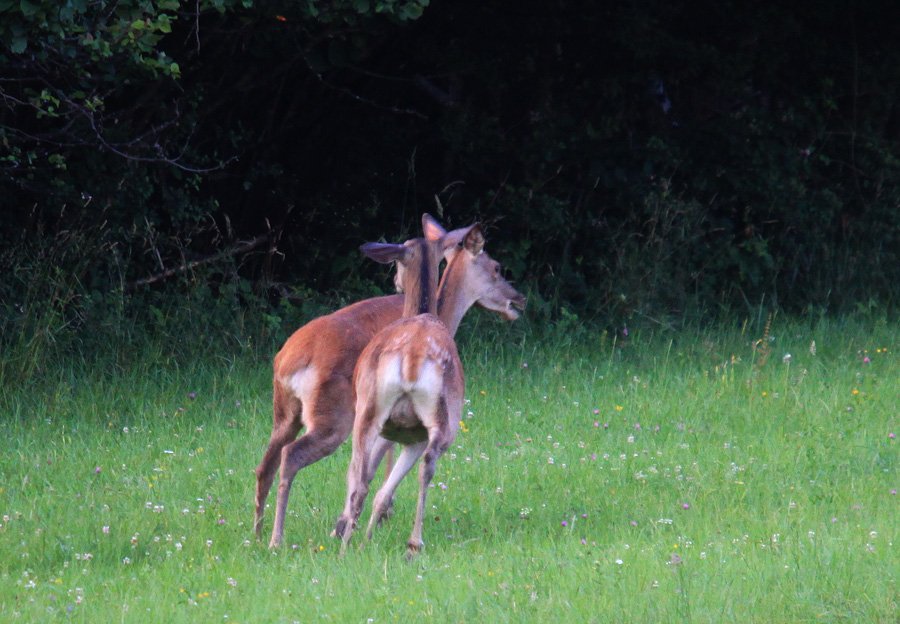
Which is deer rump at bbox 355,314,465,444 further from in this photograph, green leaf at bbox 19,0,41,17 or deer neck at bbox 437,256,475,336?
green leaf at bbox 19,0,41,17

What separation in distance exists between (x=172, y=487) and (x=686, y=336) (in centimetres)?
542

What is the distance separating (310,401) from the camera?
5742 mm

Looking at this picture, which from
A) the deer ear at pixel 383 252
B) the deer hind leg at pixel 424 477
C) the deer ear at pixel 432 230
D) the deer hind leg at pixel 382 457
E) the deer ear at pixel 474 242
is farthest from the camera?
the deer ear at pixel 432 230

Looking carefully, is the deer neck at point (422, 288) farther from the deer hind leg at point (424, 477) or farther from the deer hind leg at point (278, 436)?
the deer hind leg at point (424, 477)

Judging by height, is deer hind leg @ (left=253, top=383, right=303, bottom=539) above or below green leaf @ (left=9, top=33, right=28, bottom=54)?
below

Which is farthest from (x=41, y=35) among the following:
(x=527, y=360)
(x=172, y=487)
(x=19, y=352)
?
(x=527, y=360)

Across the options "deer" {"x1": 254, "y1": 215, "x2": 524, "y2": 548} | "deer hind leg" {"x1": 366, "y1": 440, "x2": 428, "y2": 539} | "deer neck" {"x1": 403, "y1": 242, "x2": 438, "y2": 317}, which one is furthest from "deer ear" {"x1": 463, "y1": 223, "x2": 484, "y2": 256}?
"deer hind leg" {"x1": 366, "y1": 440, "x2": 428, "y2": 539}

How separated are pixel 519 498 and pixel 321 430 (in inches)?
43.5

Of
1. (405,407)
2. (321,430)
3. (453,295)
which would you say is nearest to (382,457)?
(321,430)

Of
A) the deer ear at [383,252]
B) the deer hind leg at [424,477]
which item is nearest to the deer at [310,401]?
the deer ear at [383,252]

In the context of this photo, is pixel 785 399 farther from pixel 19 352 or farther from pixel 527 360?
pixel 19 352

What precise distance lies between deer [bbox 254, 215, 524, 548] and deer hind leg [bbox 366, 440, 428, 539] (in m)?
0.36

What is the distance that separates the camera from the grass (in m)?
4.32

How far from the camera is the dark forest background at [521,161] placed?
10.1 metres
